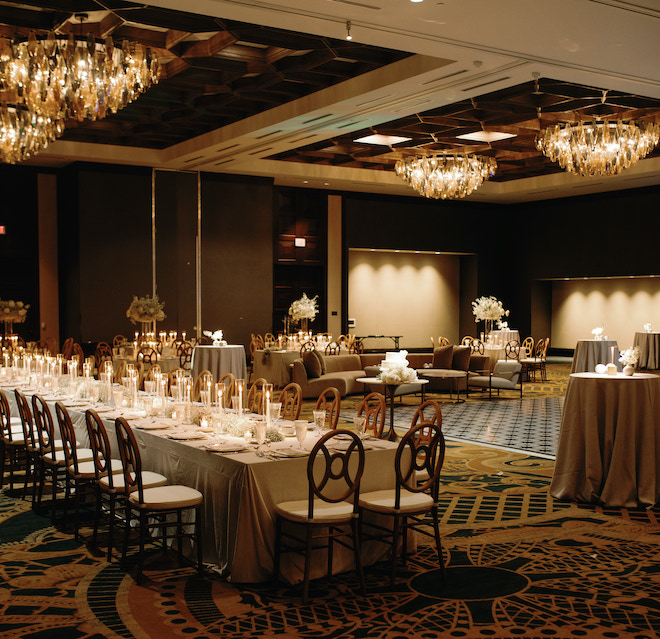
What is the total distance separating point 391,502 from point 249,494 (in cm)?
85

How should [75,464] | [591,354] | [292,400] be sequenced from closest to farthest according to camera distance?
[75,464], [292,400], [591,354]

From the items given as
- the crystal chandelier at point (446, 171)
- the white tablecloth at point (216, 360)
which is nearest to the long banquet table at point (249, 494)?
the white tablecloth at point (216, 360)

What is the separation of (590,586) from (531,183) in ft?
50.6

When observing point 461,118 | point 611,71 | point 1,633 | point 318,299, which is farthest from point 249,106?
point 1,633

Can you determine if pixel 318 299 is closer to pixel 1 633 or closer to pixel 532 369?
pixel 532 369

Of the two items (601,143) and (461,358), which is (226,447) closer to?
(601,143)

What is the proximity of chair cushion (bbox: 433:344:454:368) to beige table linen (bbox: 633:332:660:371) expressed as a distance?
5870mm

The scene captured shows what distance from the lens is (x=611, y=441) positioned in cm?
656

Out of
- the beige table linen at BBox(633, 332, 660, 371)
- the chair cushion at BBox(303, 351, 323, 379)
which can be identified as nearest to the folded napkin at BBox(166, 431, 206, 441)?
the chair cushion at BBox(303, 351, 323, 379)

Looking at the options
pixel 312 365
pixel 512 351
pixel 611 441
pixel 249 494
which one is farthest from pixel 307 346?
pixel 249 494

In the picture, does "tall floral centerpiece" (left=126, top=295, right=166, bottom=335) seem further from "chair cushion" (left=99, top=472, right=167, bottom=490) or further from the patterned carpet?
"chair cushion" (left=99, top=472, right=167, bottom=490)

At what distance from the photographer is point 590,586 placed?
464 cm

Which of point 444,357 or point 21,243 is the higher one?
point 21,243

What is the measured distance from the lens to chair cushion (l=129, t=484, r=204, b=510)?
15.6ft
